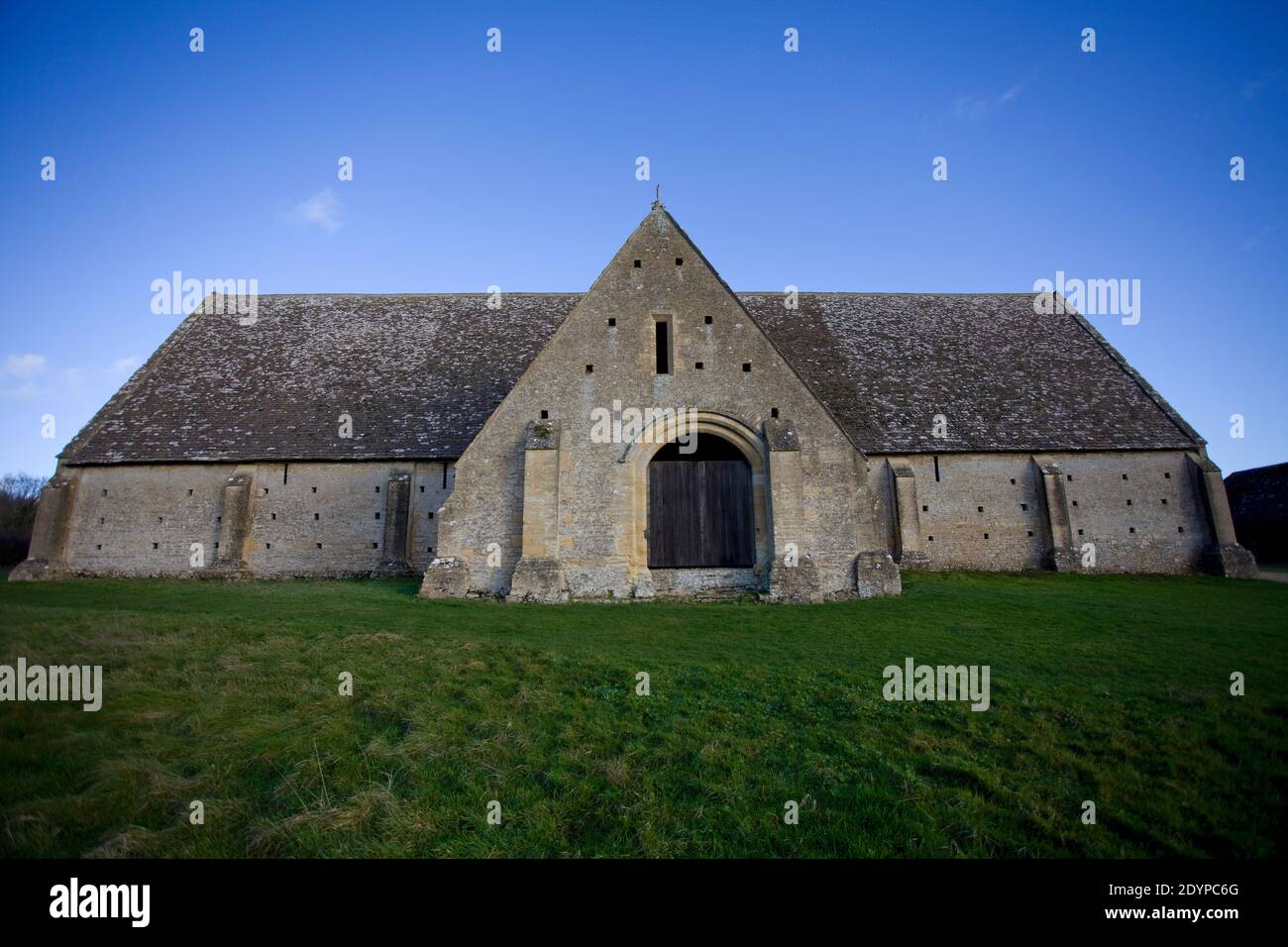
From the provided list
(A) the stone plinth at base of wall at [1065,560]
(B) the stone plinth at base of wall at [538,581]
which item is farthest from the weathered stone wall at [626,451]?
(A) the stone plinth at base of wall at [1065,560]

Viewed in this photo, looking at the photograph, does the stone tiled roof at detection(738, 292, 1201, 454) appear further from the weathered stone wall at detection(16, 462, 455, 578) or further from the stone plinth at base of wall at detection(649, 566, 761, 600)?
the weathered stone wall at detection(16, 462, 455, 578)

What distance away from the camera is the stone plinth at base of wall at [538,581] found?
14180mm

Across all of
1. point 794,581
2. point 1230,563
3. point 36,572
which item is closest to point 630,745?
point 794,581

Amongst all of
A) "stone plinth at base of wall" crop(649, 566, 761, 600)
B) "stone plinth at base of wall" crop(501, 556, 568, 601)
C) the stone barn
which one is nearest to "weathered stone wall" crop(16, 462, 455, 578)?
the stone barn

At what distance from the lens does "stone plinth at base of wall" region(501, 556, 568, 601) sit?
46.5ft

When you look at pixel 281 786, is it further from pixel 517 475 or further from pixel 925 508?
pixel 925 508

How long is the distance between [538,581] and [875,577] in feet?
27.8

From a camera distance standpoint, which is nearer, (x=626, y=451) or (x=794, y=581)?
(x=794, y=581)

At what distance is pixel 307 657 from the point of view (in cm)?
823

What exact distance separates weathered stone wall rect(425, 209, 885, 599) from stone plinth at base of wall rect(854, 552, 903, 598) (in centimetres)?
19

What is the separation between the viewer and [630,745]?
5625 mm

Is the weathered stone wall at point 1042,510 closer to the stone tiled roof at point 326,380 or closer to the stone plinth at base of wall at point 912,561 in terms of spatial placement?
the stone plinth at base of wall at point 912,561

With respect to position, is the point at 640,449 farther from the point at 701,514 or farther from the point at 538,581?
the point at 538,581
